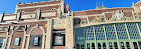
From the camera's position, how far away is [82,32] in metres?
14.4

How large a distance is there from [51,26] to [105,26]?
8532mm

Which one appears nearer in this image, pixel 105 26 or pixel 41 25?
pixel 105 26

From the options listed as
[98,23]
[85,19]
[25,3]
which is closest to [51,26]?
[85,19]

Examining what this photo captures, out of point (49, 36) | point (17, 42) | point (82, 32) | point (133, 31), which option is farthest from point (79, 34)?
point (17, 42)

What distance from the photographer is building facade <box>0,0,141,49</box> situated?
43.1 feet

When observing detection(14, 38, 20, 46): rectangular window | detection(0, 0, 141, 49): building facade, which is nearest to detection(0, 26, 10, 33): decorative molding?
detection(0, 0, 141, 49): building facade

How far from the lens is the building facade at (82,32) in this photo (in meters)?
13.1

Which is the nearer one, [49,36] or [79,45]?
[79,45]

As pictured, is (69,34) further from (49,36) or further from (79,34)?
(49,36)

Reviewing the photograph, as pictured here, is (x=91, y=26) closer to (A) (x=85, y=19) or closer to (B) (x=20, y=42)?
(A) (x=85, y=19)

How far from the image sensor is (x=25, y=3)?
2858 cm

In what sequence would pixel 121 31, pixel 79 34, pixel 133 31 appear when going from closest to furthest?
pixel 133 31 < pixel 121 31 < pixel 79 34

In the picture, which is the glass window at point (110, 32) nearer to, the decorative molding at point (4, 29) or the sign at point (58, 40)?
the sign at point (58, 40)

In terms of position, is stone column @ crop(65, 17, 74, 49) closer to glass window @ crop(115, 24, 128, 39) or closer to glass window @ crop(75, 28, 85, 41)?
glass window @ crop(75, 28, 85, 41)
